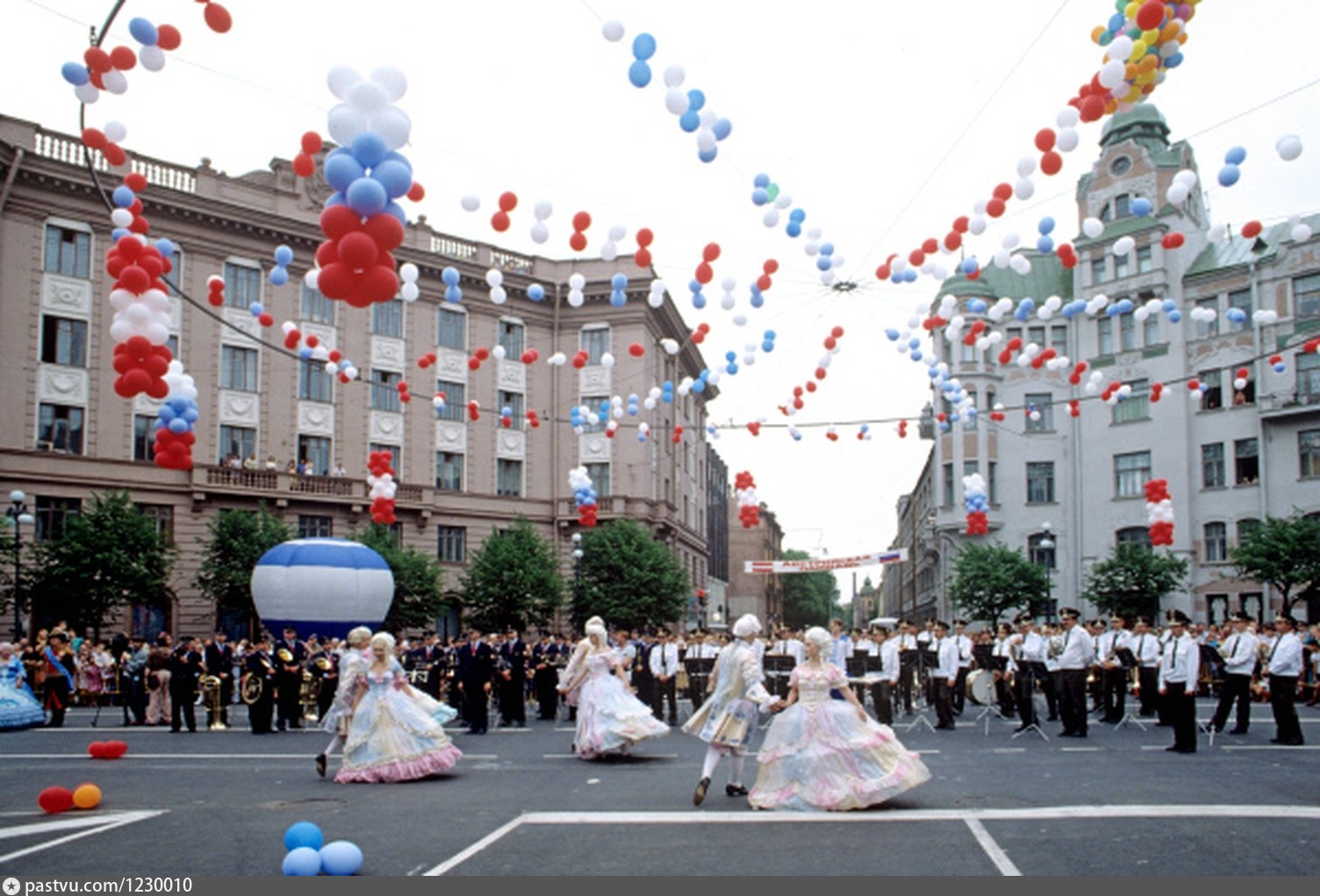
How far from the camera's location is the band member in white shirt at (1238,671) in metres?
17.7

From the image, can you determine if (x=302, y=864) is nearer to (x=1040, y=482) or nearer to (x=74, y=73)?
(x=74, y=73)

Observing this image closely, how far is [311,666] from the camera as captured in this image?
79.5ft

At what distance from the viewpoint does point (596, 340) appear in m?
51.1

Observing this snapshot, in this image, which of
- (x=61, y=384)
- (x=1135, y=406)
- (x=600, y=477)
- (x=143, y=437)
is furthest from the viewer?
(x=600, y=477)

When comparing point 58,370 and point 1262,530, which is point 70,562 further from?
point 1262,530

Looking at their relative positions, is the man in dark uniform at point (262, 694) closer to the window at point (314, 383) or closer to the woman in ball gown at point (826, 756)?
the woman in ball gown at point (826, 756)

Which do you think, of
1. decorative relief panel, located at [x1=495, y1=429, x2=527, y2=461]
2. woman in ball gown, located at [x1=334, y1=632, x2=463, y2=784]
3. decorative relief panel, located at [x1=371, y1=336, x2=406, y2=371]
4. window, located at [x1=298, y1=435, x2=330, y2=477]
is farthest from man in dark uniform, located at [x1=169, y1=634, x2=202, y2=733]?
decorative relief panel, located at [x1=495, y1=429, x2=527, y2=461]

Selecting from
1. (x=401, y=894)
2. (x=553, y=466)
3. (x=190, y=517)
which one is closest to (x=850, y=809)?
(x=401, y=894)

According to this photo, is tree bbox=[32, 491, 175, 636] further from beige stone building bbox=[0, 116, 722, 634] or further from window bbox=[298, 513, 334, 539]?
window bbox=[298, 513, 334, 539]

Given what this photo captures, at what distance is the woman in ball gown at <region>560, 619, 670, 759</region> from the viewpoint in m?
15.7

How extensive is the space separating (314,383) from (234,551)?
844 cm

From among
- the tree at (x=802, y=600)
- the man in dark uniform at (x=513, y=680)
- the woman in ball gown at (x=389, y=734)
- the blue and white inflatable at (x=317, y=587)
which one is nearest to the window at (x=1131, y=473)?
the blue and white inflatable at (x=317, y=587)

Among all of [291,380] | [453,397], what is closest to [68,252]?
[291,380]

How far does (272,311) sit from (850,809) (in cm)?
3661
